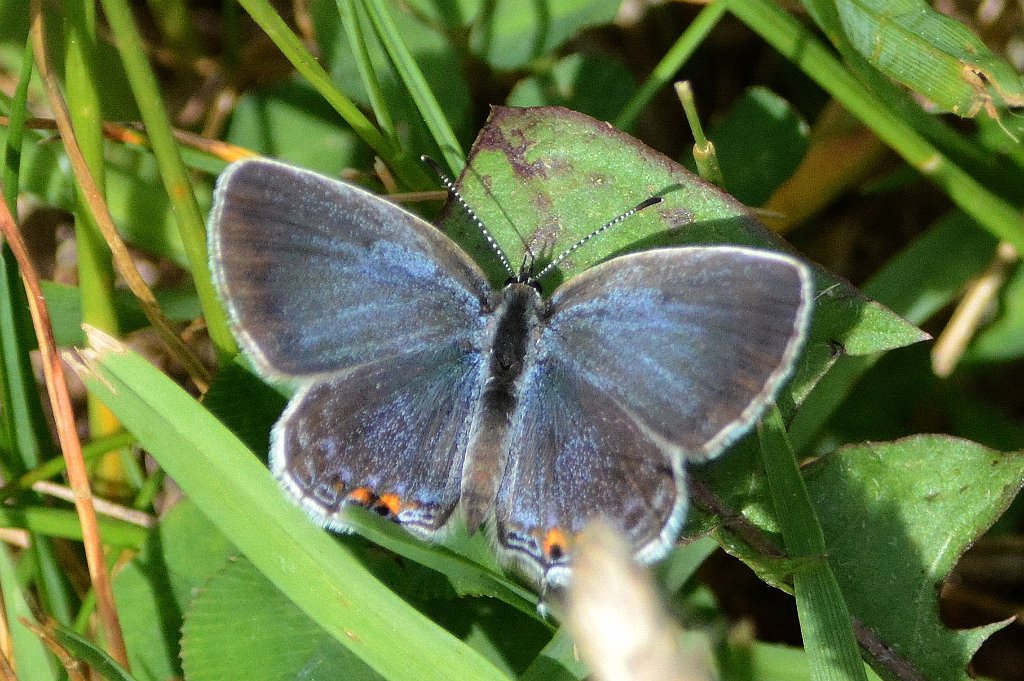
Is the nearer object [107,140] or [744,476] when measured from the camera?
[744,476]

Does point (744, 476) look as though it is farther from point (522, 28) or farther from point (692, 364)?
point (522, 28)

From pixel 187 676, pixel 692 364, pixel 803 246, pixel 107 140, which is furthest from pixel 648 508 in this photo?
pixel 107 140

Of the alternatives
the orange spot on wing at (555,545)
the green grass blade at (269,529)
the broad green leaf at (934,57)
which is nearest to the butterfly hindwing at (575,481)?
the orange spot on wing at (555,545)

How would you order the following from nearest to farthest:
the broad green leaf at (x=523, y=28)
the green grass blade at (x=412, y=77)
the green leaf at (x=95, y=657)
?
the green leaf at (x=95, y=657) → the green grass blade at (x=412, y=77) → the broad green leaf at (x=523, y=28)

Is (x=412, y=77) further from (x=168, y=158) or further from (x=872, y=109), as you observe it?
(x=872, y=109)

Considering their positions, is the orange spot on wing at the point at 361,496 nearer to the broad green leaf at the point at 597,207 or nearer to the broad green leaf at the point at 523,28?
the broad green leaf at the point at 597,207

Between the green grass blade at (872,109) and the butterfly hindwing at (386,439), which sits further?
the green grass blade at (872,109)
